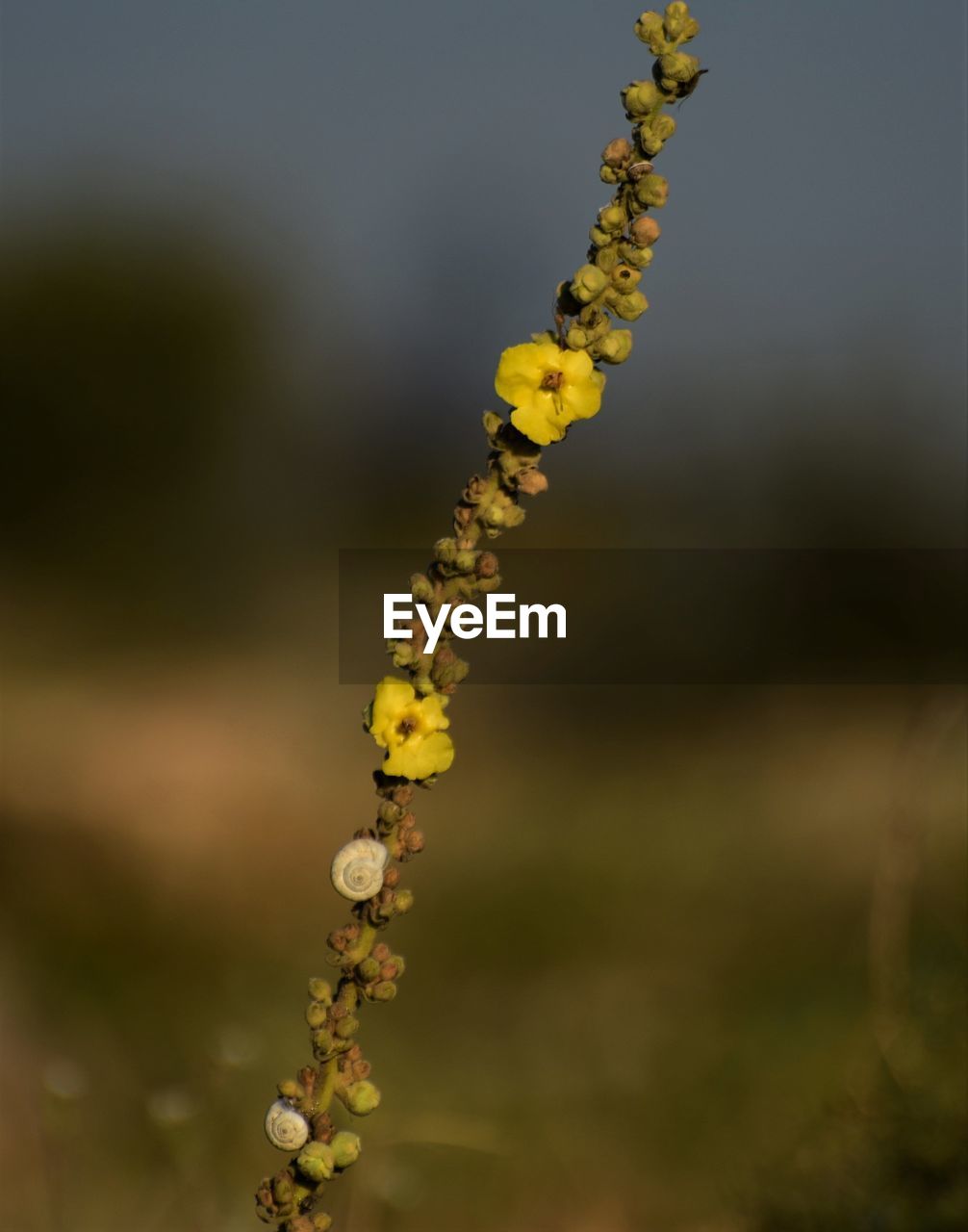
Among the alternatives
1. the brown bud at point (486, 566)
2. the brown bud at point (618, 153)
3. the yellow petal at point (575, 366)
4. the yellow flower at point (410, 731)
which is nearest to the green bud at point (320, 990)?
the yellow flower at point (410, 731)

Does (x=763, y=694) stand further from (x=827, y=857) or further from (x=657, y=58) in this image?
(x=657, y=58)

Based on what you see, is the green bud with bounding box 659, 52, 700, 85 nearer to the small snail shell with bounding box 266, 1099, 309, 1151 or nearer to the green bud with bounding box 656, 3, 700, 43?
the green bud with bounding box 656, 3, 700, 43

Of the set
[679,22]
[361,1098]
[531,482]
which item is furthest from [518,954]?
[679,22]

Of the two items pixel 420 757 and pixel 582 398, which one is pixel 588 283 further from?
pixel 420 757

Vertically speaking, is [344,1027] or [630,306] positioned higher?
[630,306]

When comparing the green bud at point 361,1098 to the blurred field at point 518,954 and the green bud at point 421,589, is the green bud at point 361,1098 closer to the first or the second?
the green bud at point 421,589

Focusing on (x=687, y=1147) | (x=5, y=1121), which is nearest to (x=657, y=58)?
(x=687, y=1147)

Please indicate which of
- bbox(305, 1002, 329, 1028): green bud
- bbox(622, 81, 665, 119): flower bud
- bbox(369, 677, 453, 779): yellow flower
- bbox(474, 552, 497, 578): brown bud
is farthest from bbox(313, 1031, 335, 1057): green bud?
bbox(622, 81, 665, 119): flower bud
